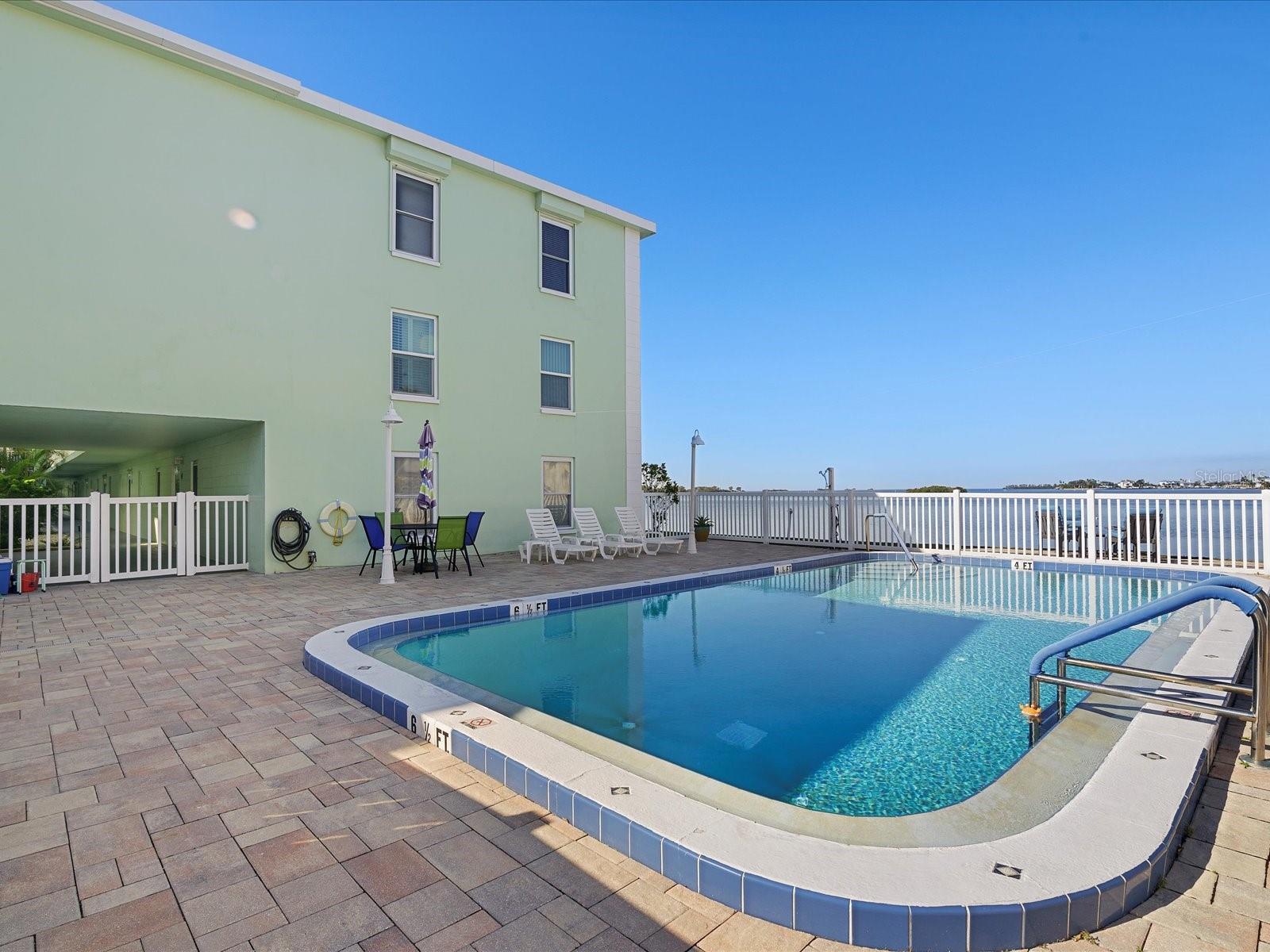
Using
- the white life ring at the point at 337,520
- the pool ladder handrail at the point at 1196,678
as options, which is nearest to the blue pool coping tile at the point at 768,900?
the pool ladder handrail at the point at 1196,678

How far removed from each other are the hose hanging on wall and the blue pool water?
4.49m

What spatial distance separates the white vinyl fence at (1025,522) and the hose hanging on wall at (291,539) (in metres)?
8.30

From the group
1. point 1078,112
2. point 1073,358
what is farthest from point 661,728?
point 1073,358

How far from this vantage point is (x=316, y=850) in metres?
2.05

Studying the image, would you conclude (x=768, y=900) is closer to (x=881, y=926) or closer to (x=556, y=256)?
(x=881, y=926)

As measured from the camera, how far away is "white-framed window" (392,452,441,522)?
33.0 ft

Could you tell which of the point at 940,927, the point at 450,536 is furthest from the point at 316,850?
the point at 450,536

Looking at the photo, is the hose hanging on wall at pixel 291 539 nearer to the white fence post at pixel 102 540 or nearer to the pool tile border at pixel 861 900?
the white fence post at pixel 102 540

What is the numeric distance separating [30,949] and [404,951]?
96 cm

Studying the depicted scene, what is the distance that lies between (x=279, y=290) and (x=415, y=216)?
264cm

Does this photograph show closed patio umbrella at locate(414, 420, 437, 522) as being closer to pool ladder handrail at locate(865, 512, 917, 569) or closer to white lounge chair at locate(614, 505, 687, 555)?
white lounge chair at locate(614, 505, 687, 555)

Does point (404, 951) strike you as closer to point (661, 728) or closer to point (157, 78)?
point (661, 728)

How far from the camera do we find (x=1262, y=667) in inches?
102

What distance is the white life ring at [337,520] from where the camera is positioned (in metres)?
9.32
